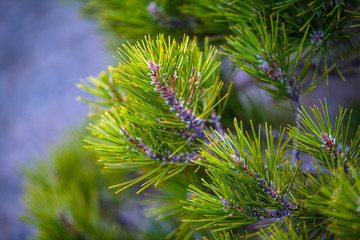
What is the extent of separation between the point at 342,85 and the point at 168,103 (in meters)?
0.47

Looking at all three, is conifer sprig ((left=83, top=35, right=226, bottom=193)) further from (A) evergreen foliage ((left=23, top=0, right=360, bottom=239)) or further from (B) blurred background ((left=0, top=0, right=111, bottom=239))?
(B) blurred background ((left=0, top=0, right=111, bottom=239))

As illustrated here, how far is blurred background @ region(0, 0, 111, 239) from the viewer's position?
1397mm

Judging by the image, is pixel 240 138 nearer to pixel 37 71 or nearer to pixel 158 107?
pixel 158 107

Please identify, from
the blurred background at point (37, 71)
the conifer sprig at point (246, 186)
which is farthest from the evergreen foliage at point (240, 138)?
the blurred background at point (37, 71)

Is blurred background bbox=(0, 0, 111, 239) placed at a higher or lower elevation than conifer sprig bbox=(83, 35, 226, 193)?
higher

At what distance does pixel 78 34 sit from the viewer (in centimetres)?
145

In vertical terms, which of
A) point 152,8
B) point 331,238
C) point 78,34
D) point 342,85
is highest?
point 78,34

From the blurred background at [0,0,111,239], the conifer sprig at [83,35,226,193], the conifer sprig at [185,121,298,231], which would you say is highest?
the blurred background at [0,0,111,239]

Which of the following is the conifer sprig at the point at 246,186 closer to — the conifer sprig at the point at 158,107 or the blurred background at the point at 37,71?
the conifer sprig at the point at 158,107

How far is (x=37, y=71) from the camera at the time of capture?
1440 mm

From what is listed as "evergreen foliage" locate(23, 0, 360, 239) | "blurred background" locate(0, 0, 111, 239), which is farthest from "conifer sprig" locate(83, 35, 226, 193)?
"blurred background" locate(0, 0, 111, 239)

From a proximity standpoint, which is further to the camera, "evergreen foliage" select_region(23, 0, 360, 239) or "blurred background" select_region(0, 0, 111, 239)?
"blurred background" select_region(0, 0, 111, 239)

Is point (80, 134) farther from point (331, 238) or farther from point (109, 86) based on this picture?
point (331, 238)

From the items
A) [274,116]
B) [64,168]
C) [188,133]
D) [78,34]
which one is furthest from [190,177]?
[78,34]
